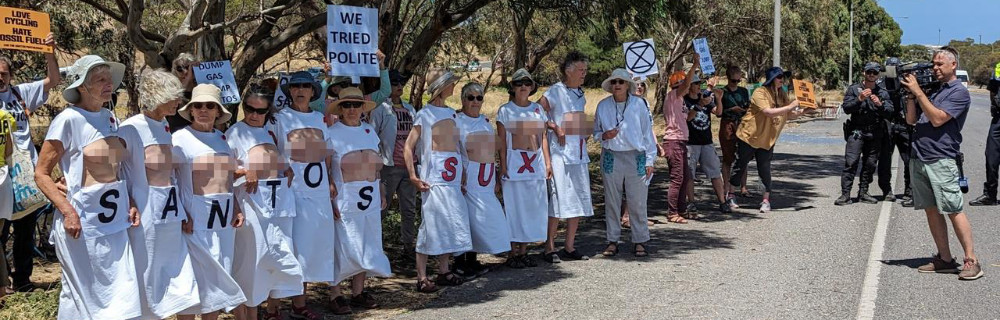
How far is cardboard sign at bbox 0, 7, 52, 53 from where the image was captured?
7152mm

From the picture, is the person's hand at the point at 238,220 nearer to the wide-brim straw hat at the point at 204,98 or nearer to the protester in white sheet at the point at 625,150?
the wide-brim straw hat at the point at 204,98

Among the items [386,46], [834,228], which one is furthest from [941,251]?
[386,46]

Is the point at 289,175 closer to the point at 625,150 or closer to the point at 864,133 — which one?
the point at 625,150

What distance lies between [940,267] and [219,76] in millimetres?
5708

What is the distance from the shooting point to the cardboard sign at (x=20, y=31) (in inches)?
282

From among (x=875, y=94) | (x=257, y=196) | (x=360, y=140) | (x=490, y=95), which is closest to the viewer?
(x=257, y=196)

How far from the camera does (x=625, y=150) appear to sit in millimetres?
8664

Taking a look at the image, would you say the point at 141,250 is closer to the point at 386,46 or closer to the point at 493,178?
the point at 493,178

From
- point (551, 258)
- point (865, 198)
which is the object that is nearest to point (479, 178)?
point (551, 258)

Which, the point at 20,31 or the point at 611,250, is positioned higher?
the point at 20,31

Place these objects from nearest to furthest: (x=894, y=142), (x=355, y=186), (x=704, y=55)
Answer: (x=355, y=186)
(x=704, y=55)
(x=894, y=142)

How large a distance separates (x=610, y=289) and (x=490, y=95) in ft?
145

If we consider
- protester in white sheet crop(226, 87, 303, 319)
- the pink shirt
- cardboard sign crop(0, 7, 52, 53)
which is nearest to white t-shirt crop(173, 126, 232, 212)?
protester in white sheet crop(226, 87, 303, 319)

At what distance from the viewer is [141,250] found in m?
5.18
